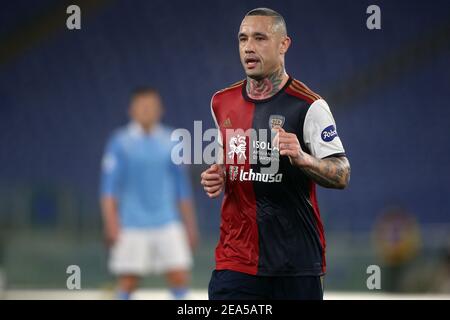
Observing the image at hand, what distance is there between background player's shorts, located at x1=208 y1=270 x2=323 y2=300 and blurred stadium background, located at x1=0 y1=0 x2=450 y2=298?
7.01 m

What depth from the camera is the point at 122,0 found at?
13.2 m

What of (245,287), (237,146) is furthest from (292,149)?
(245,287)

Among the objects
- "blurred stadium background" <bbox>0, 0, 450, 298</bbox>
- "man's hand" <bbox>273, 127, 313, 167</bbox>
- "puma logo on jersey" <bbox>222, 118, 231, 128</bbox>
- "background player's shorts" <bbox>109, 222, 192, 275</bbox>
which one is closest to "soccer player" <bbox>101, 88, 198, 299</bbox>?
"background player's shorts" <bbox>109, 222, 192, 275</bbox>

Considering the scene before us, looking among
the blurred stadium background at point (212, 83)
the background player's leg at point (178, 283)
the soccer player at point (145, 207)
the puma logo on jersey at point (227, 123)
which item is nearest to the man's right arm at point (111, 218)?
the soccer player at point (145, 207)

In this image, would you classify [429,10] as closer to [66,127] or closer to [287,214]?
[66,127]

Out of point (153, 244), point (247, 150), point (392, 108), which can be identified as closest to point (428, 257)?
point (392, 108)

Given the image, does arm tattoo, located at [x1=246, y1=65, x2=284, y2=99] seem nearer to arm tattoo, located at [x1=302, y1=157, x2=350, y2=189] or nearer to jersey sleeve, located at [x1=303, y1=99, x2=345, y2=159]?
jersey sleeve, located at [x1=303, y1=99, x2=345, y2=159]

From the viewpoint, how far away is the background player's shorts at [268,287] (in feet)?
12.9

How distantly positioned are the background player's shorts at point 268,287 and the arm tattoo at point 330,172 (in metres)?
0.45

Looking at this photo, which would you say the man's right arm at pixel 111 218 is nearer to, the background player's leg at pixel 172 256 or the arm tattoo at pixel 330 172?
the background player's leg at pixel 172 256

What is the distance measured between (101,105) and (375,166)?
3.87 metres

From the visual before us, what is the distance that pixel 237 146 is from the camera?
4070 millimetres

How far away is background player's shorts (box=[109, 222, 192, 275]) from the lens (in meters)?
7.67

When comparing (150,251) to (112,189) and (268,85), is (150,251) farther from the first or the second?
(268,85)
